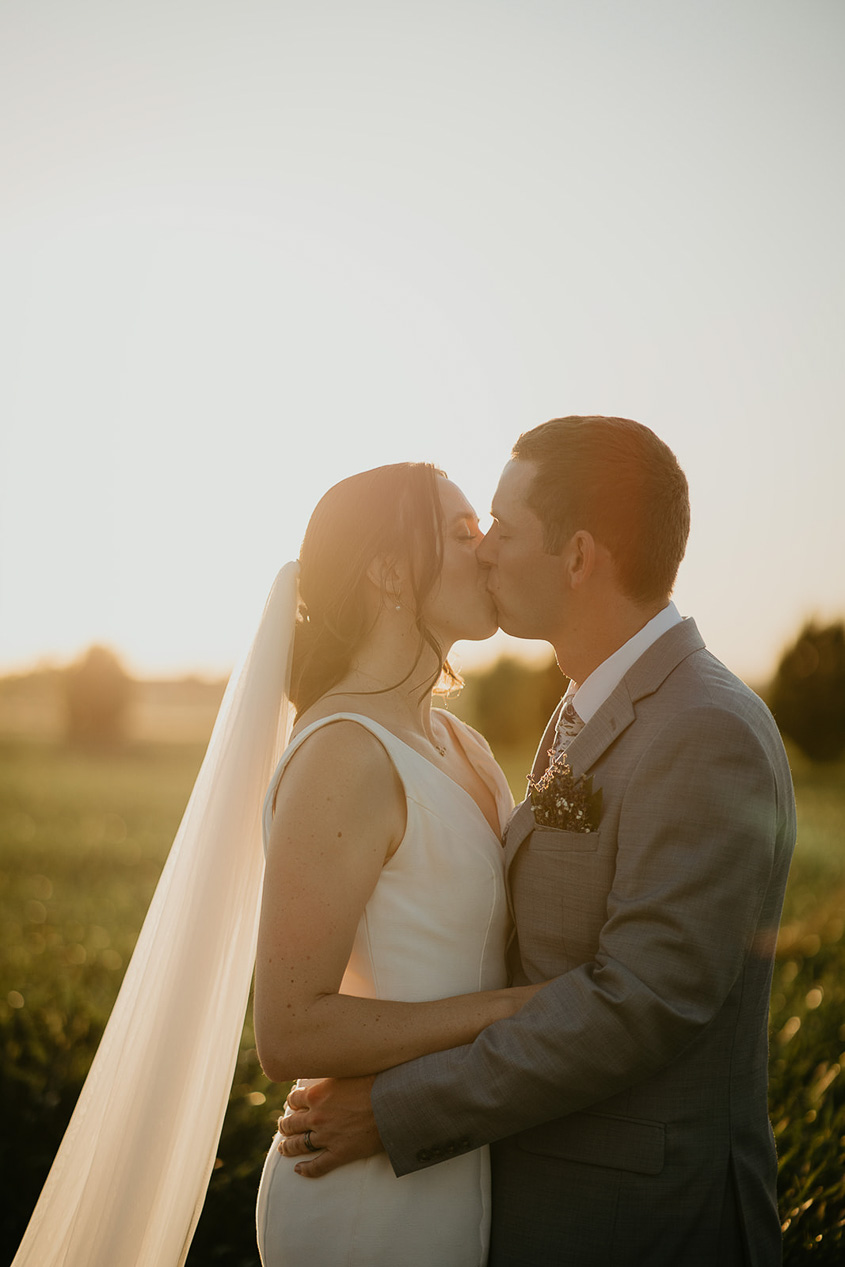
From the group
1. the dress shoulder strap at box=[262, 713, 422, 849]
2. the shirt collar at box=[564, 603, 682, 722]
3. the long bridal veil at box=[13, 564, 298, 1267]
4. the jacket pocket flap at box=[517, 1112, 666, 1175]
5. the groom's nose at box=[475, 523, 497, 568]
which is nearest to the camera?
→ the jacket pocket flap at box=[517, 1112, 666, 1175]

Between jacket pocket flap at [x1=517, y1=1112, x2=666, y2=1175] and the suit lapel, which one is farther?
the suit lapel

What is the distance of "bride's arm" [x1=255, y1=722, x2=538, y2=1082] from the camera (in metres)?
2.79

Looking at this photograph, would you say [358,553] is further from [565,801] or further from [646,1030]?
[646,1030]

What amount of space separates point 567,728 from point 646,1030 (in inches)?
46.6

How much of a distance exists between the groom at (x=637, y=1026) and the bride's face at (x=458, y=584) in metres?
0.67

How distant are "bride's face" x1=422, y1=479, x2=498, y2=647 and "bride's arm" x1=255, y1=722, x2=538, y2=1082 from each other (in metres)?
0.84

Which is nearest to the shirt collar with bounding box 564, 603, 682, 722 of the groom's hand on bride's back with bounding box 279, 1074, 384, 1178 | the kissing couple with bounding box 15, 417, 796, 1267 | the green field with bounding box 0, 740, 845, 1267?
the kissing couple with bounding box 15, 417, 796, 1267

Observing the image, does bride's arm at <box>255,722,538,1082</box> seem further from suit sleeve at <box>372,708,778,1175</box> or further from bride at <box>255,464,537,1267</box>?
suit sleeve at <box>372,708,778,1175</box>

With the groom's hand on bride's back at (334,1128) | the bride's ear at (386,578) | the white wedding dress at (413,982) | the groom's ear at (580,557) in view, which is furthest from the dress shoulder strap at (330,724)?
the groom's ear at (580,557)

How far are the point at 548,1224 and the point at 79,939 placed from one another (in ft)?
28.7

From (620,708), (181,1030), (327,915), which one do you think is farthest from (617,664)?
(181,1030)

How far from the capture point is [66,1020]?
262 inches

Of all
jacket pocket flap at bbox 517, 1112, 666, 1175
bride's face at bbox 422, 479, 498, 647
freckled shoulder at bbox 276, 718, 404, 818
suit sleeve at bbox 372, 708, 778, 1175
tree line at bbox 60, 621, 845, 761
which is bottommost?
tree line at bbox 60, 621, 845, 761

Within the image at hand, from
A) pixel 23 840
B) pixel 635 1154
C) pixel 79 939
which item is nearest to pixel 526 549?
pixel 635 1154
